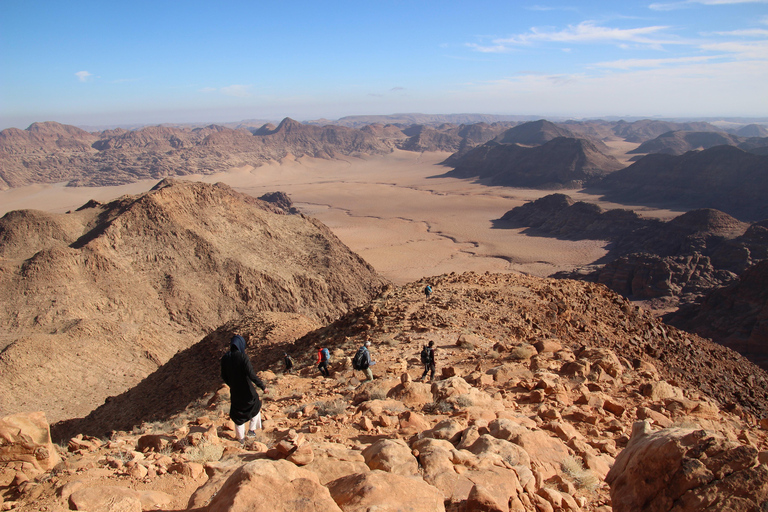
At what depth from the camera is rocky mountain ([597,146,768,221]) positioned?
201 feet

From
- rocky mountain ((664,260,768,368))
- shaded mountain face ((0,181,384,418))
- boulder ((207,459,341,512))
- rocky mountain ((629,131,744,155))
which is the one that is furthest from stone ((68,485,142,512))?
rocky mountain ((629,131,744,155))

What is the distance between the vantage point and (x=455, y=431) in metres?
5.15

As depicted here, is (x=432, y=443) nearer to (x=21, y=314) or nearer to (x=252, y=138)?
(x=21, y=314)

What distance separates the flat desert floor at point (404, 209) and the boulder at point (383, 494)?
34.3 metres

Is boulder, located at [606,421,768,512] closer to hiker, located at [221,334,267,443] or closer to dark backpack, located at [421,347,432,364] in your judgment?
hiker, located at [221,334,267,443]

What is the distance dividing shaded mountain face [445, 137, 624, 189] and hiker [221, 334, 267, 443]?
9200cm

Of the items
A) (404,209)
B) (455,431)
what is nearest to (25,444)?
(455,431)

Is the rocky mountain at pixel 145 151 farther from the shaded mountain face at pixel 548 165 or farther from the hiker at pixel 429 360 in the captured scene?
the hiker at pixel 429 360

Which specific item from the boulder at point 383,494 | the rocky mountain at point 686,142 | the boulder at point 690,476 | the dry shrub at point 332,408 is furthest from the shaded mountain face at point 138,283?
the rocky mountain at point 686,142

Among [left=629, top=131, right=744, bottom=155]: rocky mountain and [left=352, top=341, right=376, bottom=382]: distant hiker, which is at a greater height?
[left=629, top=131, right=744, bottom=155]: rocky mountain

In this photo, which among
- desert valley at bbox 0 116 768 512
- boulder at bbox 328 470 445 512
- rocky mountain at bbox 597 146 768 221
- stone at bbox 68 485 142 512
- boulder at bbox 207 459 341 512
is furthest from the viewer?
rocky mountain at bbox 597 146 768 221

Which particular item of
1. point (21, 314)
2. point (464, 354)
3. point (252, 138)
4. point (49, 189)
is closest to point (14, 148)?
point (49, 189)

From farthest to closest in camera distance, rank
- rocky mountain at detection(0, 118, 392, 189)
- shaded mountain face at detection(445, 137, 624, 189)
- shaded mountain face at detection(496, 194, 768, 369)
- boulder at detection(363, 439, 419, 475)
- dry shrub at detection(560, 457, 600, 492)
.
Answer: rocky mountain at detection(0, 118, 392, 189)
shaded mountain face at detection(445, 137, 624, 189)
shaded mountain face at detection(496, 194, 768, 369)
dry shrub at detection(560, 457, 600, 492)
boulder at detection(363, 439, 419, 475)

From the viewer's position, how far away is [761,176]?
205ft
